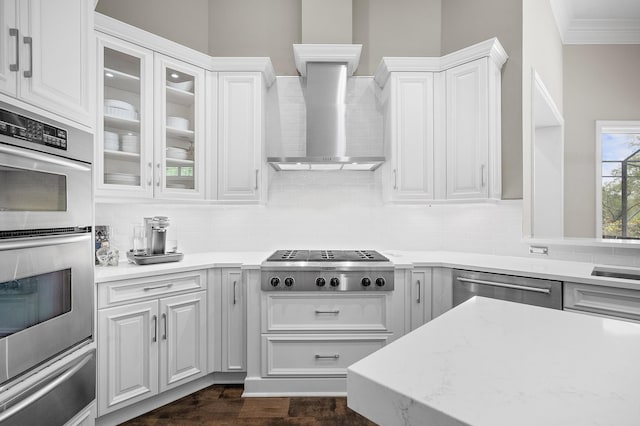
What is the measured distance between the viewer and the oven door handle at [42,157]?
1.14 meters

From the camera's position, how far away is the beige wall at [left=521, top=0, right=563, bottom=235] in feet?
8.46

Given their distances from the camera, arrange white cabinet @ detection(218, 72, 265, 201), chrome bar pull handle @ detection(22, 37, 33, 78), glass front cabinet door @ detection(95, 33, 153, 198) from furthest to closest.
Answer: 1. white cabinet @ detection(218, 72, 265, 201)
2. glass front cabinet door @ detection(95, 33, 153, 198)
3. chrome bar pull handle @ detection(22, 37, 33, 78)

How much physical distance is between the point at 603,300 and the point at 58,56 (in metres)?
2.98

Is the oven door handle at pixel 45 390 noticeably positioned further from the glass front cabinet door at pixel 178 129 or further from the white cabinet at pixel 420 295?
the white cabinet at pixel 420 295

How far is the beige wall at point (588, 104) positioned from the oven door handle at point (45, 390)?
4832 mm

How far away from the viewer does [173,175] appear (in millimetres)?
2459

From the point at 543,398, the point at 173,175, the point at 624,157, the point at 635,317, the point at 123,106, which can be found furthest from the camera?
the point at 624,157

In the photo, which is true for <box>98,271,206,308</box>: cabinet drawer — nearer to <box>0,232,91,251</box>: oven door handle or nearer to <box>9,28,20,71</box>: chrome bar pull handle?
<box>0,232,91,251</box>: oven door handle

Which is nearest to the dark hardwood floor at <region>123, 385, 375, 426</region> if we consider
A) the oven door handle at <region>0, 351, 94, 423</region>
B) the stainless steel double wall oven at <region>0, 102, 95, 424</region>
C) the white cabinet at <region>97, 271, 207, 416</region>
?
the white cabinet at <region>97, 271, 207, 416</region>

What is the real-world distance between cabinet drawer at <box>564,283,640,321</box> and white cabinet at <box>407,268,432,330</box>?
2.69ft

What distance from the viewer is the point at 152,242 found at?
2.35 m

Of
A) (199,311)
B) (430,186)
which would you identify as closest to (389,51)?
(430,186)

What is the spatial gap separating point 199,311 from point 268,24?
8.75ft

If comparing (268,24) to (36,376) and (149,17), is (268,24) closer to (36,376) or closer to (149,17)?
(149,17)
